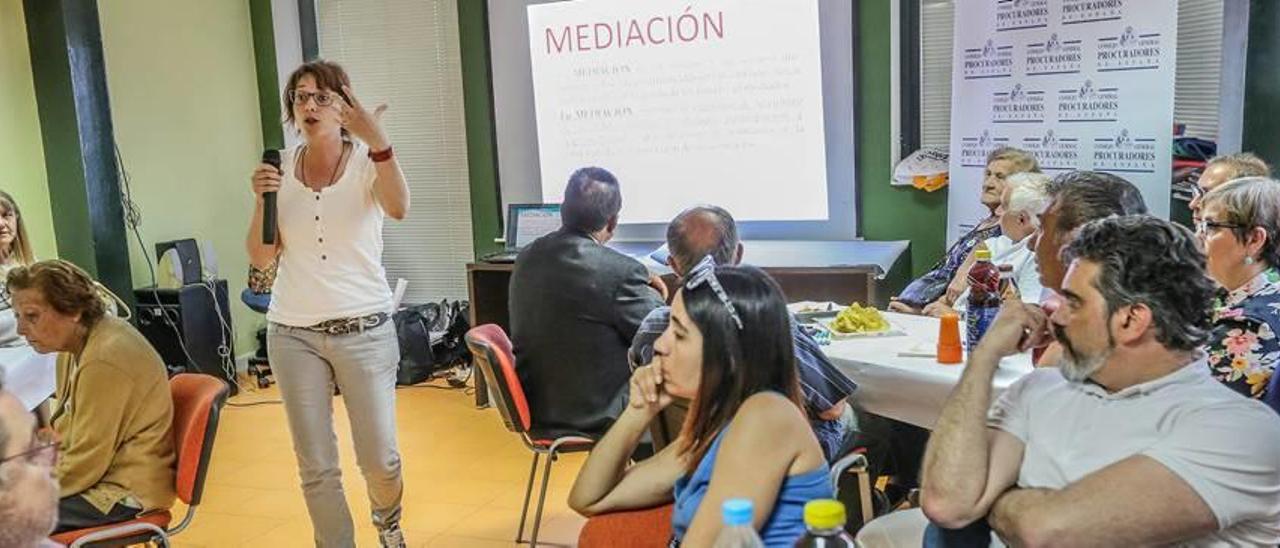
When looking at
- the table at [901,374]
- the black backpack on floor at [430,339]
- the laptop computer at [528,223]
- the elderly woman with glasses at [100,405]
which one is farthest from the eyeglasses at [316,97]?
the black backpack on floor at [430,339]

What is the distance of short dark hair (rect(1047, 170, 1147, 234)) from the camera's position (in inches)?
93.9

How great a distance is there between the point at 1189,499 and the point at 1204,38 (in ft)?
10.0

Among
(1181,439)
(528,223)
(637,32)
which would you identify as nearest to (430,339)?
(528,223)

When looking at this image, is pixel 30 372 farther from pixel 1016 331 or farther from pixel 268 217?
pixel 1016 331

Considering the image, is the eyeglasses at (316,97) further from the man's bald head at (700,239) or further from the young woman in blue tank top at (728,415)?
the young woman in blue tank top at (728,415)

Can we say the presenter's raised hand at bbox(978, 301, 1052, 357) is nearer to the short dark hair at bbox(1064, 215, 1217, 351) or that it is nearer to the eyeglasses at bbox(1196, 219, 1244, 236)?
the short dark hair at bbox(1064, 215, 1217, 351)

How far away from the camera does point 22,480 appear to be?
49.4 inches

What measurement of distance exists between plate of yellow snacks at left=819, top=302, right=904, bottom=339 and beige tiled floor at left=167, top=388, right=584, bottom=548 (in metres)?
1.15

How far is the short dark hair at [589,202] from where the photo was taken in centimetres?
308

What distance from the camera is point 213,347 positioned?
5.53 m

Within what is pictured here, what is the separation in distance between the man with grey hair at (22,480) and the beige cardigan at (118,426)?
4.07ft

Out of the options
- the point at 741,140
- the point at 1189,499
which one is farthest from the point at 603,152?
the point at 1189,499

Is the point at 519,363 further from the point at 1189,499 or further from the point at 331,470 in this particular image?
the point at 1189,499

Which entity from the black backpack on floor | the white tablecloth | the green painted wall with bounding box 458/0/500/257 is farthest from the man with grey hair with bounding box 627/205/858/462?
the green painted wall with bounding box 458/0/500/257
